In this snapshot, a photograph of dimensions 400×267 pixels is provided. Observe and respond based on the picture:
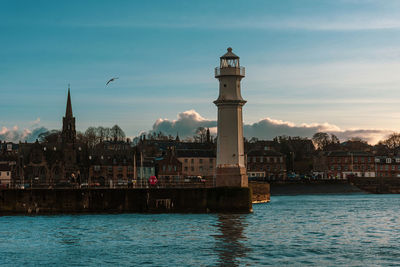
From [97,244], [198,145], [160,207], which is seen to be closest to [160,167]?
[198,145]

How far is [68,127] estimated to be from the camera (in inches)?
5389

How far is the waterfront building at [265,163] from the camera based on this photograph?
493ft

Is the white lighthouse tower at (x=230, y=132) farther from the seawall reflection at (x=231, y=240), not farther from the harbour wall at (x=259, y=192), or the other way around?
the harbour wall at (x=259, y=192)

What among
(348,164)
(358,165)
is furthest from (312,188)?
(358,165)

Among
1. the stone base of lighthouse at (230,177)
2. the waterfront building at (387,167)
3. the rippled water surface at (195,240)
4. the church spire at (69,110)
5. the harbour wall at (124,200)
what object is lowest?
the rippled water surface at (195,240)

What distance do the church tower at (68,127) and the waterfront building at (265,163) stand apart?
1713 inches

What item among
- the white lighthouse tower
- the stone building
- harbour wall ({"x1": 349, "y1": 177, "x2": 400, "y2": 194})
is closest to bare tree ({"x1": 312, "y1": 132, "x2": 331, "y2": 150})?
harbour wall ({"x1": 349, "y1": 177, "x2": 400, "y2": 194})

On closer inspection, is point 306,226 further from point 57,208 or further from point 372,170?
point 372,170

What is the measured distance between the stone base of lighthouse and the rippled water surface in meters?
3.05

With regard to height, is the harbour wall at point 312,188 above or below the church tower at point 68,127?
below

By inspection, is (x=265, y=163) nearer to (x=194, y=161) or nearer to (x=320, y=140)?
(x=194, y=161)

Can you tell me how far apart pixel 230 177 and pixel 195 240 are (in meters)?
17.1

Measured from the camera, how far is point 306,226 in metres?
47.0

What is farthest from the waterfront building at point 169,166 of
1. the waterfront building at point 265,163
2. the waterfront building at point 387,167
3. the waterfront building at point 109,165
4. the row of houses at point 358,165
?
the waterfront building at point 387,167
